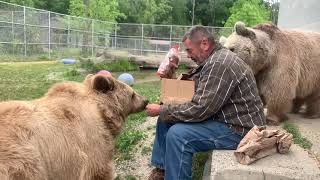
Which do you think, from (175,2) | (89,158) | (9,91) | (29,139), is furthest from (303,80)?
(175,2)

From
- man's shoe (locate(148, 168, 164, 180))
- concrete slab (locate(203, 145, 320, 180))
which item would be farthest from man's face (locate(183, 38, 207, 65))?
man's shoe (locate(148, 168, 164, 180))

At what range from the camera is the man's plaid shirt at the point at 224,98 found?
4.72 m

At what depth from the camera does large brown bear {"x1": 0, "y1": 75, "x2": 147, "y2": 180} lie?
12.1 ft

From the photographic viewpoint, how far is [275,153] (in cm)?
472

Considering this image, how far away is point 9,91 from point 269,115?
649cm

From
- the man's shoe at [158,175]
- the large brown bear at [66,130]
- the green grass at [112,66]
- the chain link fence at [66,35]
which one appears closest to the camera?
the large brown bear at [66,130]

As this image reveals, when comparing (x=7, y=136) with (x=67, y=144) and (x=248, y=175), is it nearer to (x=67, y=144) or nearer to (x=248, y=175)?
(x=67, y=144)

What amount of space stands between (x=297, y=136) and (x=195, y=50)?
8.71 feet

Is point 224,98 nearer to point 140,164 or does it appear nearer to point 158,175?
point 158,175

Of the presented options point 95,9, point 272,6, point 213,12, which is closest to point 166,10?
point 213,12

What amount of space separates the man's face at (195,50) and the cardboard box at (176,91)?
0.37 metres

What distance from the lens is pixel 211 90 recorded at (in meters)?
4.71

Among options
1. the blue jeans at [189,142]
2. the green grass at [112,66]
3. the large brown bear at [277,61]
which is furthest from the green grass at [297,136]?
the green grass at [112,66]

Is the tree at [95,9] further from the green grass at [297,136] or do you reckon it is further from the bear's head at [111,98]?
the bear's head at [111,98]
